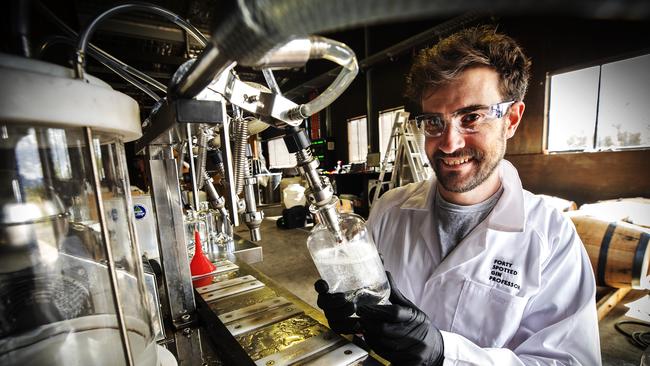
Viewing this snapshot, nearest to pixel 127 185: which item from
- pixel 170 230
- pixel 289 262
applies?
pixel 170 230

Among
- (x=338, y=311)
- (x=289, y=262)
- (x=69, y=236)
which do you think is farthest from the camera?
(x=289, y=262)

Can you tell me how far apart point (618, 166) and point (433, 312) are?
3.88 m

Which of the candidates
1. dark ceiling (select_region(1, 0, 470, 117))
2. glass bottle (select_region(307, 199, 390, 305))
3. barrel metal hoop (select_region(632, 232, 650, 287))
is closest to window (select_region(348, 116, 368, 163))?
dark ceiling (select_region(1, 0, 470, 117))

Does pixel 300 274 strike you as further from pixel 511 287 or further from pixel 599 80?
pixel 599 80

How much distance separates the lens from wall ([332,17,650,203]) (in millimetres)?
3334

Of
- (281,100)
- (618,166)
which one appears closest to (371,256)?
(281,100)

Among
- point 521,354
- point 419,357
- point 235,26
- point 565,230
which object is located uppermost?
point 235,26

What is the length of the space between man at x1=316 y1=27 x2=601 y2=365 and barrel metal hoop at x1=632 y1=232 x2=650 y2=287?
1640 millimetres

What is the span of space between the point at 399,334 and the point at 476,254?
0.54 m

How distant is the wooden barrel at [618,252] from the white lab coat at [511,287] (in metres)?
1.63

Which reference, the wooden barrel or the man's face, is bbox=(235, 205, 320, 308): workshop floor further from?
the wooden barrel

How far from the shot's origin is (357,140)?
7.85 meters

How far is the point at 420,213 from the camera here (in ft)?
4.60

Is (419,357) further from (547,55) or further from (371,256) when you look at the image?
(547,55)
